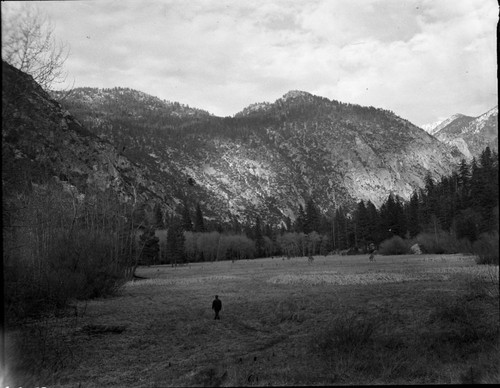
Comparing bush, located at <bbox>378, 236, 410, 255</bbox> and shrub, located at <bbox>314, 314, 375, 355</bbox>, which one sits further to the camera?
bush, located at <bbox>378, 236, 410, 255</bbox>

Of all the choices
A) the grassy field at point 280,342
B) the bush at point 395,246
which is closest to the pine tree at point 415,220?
the grassy field at point 280,342

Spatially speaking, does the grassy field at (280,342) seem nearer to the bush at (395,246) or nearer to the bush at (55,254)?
the bush at (55,254)

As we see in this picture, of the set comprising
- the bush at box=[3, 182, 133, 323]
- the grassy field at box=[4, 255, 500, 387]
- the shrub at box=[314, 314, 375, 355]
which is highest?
the bush at box=[3, 182, 133, 323]

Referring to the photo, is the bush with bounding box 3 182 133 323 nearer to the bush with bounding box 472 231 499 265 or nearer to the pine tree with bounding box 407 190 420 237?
the bush with bounding box 472 231 499 265

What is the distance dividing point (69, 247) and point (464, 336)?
59.0 feet

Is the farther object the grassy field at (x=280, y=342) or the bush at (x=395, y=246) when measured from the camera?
the bush at (x=395, y=246)

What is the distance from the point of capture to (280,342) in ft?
40.9

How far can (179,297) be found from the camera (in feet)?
83.1

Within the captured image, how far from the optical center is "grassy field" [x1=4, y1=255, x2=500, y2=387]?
27.1 feet

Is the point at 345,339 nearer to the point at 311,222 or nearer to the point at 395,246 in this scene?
the point at 395,246

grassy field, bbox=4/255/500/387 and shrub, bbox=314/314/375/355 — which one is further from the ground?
shrub, bbox=314/314/375/355

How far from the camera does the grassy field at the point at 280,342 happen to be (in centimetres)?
826

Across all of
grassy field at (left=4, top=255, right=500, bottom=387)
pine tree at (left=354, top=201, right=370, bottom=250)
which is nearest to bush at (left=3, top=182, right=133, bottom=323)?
grassy field at (left=4, top=255, right=500, bottom=387)

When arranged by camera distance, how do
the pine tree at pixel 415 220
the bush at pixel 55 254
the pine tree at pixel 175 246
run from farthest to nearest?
the pine tree at pixel 175 246
the pine tree at pixel 415 220
the bush at pixel 55 254
